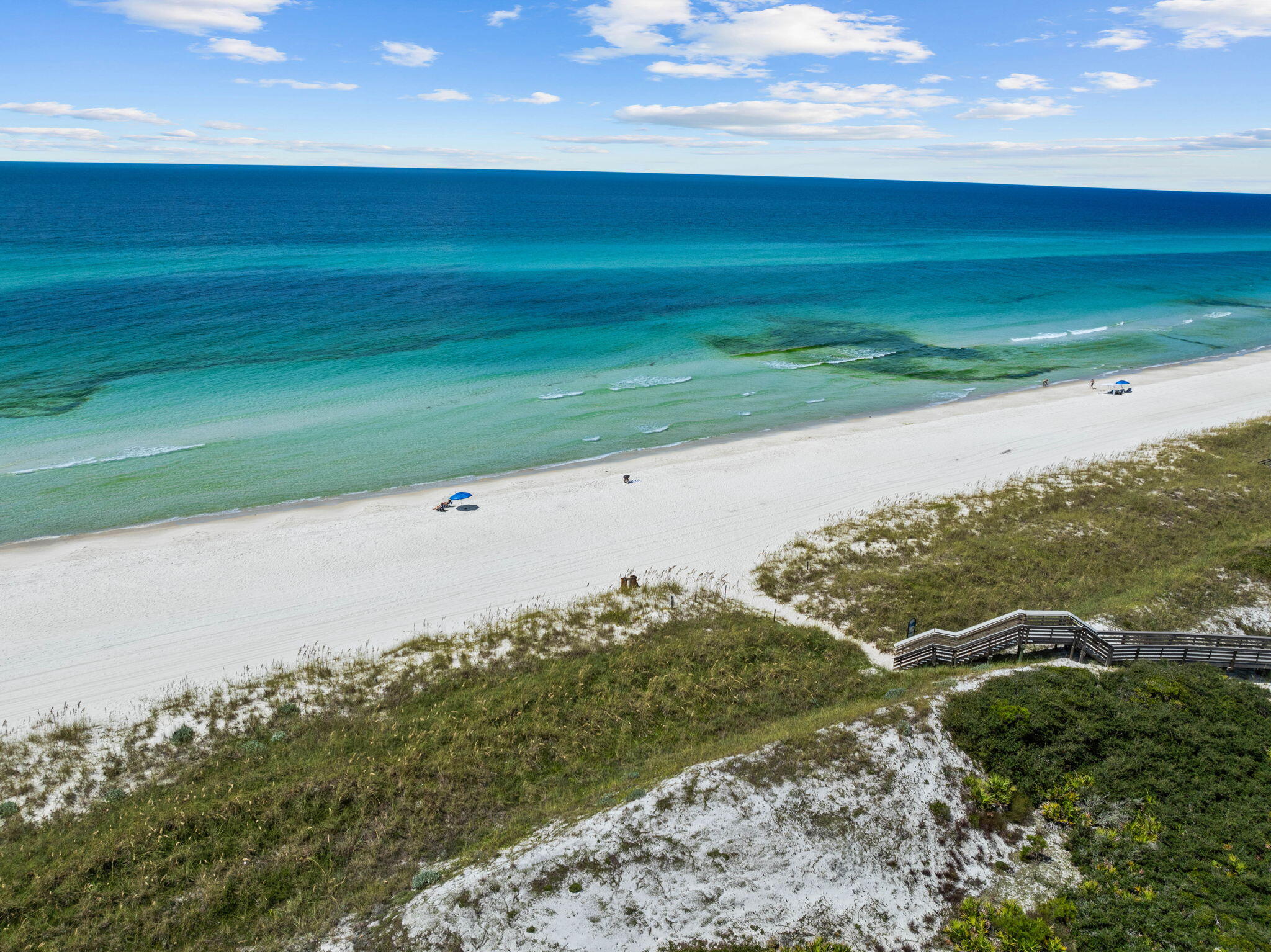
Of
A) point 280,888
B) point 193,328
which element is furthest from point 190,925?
point 193,328

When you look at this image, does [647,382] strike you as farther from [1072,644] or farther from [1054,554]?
[1072,644]

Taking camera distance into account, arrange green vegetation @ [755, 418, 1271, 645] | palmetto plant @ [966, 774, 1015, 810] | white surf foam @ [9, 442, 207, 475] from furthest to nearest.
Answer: white surf foam @ [9, 442, 207, 475] < green vegetation @ [755, 418, 1271, 645] < palmetto plant @ [966, 774, 1015, 810]

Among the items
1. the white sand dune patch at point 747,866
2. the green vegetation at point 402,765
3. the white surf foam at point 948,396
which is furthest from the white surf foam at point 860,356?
the white sand dune patch at point 747,866

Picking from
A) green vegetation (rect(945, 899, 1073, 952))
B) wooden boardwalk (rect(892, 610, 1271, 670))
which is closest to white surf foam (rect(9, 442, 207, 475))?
wooden boardwalk (rect(892, 610, 1271, 670))

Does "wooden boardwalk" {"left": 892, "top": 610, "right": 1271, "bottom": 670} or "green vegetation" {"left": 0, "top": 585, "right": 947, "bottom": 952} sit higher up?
"wooden boardwalk" {"left": 892, "top": 610, "right": 1271, "bottom": 670}

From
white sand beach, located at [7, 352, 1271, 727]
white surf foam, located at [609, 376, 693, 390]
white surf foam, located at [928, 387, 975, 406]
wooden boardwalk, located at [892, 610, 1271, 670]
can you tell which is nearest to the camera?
wooden boardwalk, located at [892, 610, 1271, 670]

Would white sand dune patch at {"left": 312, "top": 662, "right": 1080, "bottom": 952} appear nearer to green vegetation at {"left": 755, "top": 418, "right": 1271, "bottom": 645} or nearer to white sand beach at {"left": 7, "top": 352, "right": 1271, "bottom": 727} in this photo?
green vegetation at {"left": 755, "top": 418, "right": 1271, "bottom": 645}

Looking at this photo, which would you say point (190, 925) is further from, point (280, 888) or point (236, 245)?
point (236, 245)

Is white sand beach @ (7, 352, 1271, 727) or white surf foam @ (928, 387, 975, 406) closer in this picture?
white sand beach @ (7, 352, 1271, 727)
